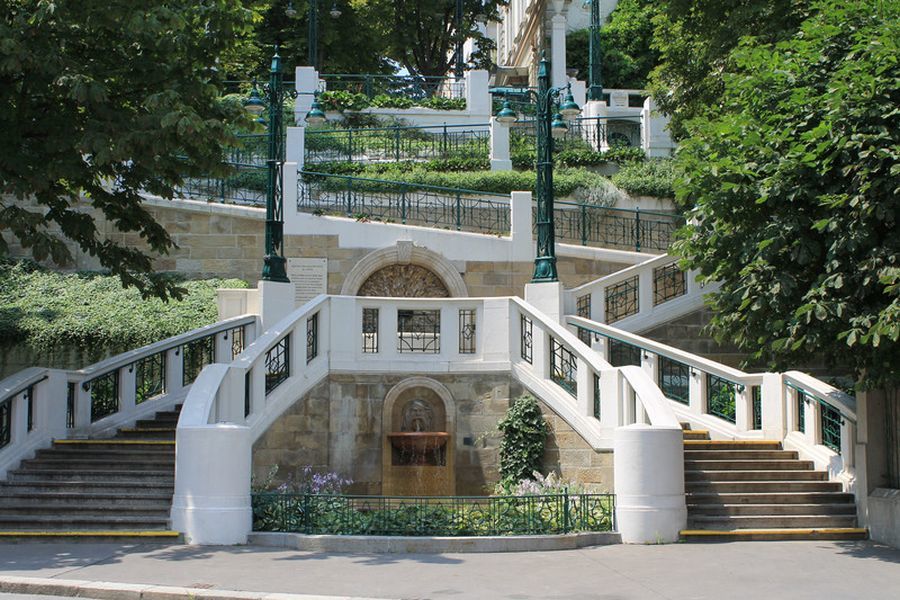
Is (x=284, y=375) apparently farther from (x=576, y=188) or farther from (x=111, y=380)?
(x=576, y=188)

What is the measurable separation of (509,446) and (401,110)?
2015 centimetres

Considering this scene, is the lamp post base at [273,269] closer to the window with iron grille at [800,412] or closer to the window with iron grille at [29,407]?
the window with iron grille at [29,407]

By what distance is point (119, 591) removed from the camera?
31.9ft

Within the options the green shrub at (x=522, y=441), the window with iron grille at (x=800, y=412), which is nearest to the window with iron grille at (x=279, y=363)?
the green shrub at (x=522, y=441)

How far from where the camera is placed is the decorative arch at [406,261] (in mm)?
23078

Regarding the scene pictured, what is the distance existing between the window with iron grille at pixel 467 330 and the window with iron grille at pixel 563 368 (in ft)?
4.17

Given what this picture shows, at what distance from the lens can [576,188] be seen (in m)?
27.2

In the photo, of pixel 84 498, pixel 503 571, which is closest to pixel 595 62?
pixel 84 498

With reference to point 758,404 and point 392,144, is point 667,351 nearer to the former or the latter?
point 758,404

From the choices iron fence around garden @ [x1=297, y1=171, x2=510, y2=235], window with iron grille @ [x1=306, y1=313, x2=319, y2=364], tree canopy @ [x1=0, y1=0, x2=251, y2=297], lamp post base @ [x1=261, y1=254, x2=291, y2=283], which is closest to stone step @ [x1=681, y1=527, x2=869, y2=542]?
window with iron grille @ [x1=306, y1=313, x2=319, y2=364]

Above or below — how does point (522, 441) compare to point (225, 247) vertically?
below

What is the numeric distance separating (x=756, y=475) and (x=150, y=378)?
344 inches

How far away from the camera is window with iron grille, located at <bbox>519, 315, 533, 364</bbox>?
654 inches

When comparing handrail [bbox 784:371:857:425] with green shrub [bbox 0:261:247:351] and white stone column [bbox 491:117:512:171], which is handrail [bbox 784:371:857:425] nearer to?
green shrub [bbox 0:261:247:351]
